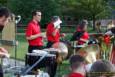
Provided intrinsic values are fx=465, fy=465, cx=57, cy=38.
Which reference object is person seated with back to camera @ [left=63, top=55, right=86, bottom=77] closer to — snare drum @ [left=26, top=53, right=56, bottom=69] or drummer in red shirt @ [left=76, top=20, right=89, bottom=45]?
snare drum @ [left=26, top=53, right=56, bottom=69]

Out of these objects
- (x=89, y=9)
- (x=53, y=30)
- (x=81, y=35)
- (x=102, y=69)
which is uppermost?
(x=102, y=69)

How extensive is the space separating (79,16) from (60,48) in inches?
1582

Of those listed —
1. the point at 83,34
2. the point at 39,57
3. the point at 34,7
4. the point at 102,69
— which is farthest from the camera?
the point at 34,7

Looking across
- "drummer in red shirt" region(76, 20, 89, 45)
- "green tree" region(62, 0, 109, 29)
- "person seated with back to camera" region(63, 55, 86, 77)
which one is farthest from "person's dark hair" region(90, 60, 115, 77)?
"green tree" region(62, 0, 109, 29)

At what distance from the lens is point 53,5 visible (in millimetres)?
46312

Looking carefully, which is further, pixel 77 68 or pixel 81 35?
pixel 81 35

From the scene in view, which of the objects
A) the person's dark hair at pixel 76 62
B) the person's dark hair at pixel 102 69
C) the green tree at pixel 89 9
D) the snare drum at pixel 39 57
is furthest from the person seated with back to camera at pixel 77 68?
the green tree at pixel 89 9

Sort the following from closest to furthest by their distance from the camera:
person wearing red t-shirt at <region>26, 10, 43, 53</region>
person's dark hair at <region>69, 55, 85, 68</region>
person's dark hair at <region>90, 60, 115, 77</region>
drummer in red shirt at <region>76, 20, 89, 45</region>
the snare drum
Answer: person's dark hair at <region>90, 60, 115, 77</region>, person's dark hair at <region>69, 55, 85, 68</region>, the snare drum, person wearing red t-shirt at <region>26, 10, 43, 53</region>, drummer in red shirt at <region>76, 20, 89, 45</region>

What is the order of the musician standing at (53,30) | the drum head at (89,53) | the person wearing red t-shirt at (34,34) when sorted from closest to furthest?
the drum head at (89,53) → the person wearing red t-shirt at (34,34) → the musician standing at (53,30)

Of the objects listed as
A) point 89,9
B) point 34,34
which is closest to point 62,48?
point 34,34

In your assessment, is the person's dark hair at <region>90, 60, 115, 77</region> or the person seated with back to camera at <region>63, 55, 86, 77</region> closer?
the person's dark hair at <region>90, 60, 115, 77</region>

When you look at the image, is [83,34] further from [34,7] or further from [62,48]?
[34,7]

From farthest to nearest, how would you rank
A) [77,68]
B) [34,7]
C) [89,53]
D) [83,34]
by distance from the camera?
1. [34,7]
2. [83,34]
3. [89,53]
4. [77,68]

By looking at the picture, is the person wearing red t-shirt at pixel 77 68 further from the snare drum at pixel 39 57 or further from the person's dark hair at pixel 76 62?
the snare drum at pixel 39 57
